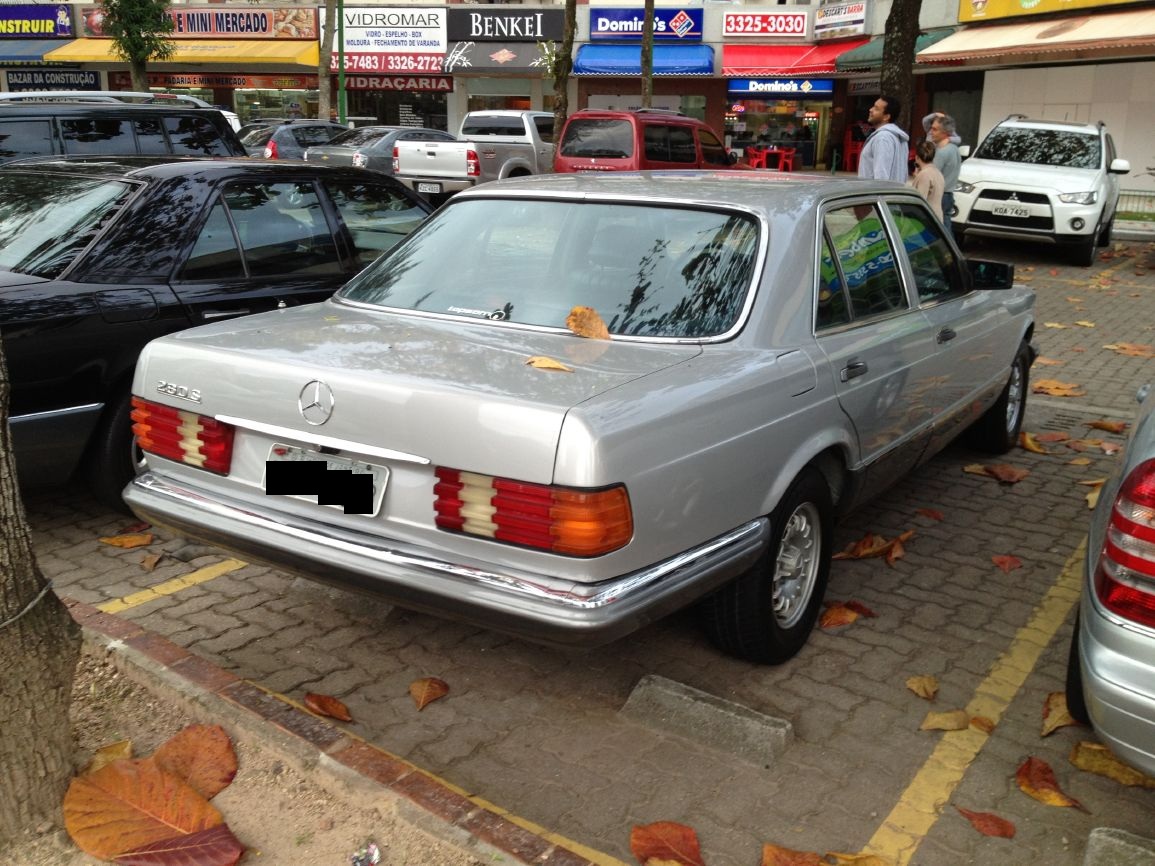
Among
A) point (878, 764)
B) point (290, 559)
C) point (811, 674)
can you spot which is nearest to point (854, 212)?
point (811, 674)

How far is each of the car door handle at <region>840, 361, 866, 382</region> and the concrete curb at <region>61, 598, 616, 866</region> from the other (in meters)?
1.90

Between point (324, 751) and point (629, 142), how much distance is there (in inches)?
566

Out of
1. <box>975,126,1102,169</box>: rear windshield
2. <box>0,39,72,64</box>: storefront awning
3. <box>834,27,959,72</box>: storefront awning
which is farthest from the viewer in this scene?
<box>0,39,72,64</box>: storefront awning

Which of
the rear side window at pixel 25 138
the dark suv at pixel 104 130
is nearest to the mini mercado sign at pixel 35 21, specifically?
the dark suv at pixel 104 130

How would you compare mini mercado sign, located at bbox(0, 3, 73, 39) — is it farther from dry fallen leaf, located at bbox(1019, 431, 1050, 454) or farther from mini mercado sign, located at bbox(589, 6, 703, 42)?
dry fallen leaf, located at bbox(1019, 431, 1050, 454)

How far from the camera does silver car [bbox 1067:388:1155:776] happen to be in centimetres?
259

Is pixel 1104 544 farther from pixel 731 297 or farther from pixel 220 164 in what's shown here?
pixel 220 164

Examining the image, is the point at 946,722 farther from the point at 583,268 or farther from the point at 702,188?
the point at 702,188

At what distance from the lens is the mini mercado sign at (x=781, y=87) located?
31.6 m

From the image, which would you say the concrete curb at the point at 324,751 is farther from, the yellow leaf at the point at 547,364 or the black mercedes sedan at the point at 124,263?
the black mercedes sedan at the point at 124,263

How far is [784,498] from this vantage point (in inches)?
140

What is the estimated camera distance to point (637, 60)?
108 feet

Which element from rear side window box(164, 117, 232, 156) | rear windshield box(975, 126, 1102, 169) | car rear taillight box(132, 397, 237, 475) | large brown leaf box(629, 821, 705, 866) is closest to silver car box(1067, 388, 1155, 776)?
large brown leaf box(629, 821, 705, 866)

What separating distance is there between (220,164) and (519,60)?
99.3 feet
